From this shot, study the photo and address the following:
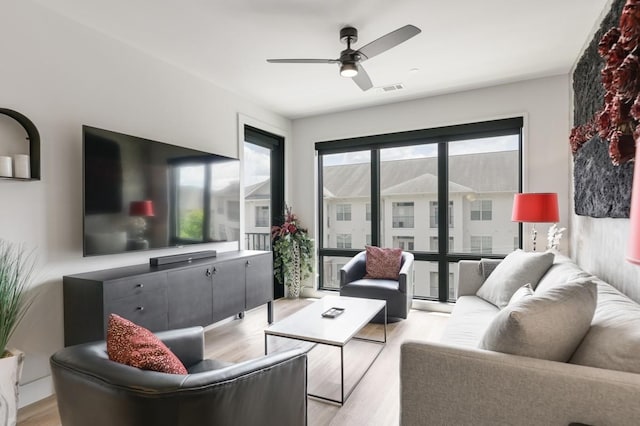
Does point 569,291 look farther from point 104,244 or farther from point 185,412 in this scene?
point 104,244

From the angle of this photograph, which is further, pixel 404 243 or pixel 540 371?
pixel 404 243

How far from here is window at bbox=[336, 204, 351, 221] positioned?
15.8ft

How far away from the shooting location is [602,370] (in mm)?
1084

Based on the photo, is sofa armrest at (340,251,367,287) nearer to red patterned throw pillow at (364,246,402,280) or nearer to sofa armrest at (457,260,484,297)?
red patterned throw pillow at (364,246,402,280)

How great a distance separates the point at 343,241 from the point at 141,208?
2843 mm

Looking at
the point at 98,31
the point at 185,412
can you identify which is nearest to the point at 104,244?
the point at 98,31

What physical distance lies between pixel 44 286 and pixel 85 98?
1381mm

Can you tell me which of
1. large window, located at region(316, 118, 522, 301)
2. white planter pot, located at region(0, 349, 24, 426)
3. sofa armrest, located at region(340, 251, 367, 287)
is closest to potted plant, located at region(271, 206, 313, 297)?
large window, located at region(316, 118, 522, 301)

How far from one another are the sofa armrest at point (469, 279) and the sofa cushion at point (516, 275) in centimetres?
33

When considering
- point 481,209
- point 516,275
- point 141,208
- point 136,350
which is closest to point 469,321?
point 516,275

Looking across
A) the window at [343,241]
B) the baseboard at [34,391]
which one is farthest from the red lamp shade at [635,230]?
the window at [343,241]

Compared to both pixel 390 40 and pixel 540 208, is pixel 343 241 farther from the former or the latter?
pixel 390 40

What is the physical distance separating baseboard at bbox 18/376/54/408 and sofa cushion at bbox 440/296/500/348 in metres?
2.60

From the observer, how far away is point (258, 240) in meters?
4.80
